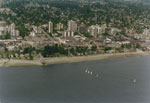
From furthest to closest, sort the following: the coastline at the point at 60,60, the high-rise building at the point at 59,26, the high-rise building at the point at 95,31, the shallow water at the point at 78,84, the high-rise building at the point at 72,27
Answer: the high-rise building at the point at 59,26 < the high-rise building at the point at 72,27 < the high-rise building at the point at 95,31 < the coastline at the point at 60,60 < the shallow water at the point at 78,84

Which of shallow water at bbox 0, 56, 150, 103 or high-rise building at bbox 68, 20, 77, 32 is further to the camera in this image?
high-rise building at bbox 68, 20, 77, 32

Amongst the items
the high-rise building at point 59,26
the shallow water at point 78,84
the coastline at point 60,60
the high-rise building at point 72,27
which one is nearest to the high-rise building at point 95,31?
the high-rise building at point 72,27

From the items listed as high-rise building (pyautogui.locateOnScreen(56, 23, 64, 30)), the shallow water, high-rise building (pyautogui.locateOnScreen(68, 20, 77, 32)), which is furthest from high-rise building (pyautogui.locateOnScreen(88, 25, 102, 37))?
the shallow water

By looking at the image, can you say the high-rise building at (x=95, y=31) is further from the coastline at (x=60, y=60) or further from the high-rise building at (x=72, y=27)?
the coastline at (x=60, y=60)

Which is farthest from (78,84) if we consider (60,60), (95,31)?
(95,31)

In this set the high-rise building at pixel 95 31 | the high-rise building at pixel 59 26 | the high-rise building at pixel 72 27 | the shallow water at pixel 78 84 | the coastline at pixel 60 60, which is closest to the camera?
the shallow water at pixel 78 84

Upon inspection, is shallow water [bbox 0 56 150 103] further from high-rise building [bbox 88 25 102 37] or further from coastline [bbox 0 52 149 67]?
high-rise building [bbox 88 25 102 37]

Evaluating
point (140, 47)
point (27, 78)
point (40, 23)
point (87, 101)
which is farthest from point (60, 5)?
point (87, 101)

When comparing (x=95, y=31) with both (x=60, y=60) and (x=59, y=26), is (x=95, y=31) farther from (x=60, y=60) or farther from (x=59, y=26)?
(x=60, y=60)
